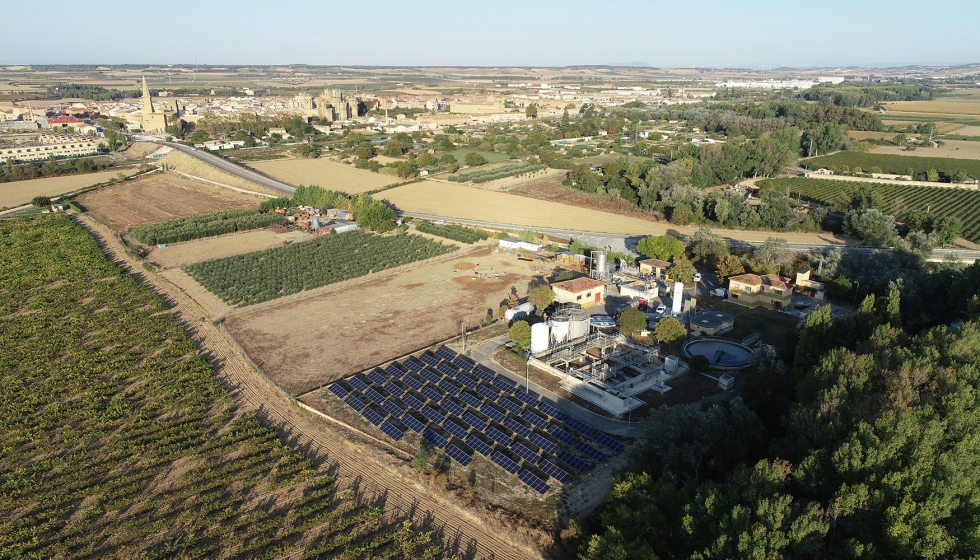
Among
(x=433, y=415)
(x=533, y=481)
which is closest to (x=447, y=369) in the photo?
(x=433, y=415)

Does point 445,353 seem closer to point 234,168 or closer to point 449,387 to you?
point 449,387

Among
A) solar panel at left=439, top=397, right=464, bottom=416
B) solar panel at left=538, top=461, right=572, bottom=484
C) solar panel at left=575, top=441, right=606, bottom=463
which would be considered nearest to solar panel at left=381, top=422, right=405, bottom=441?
solar panel at left=439, top=397, right=464, bottom=416

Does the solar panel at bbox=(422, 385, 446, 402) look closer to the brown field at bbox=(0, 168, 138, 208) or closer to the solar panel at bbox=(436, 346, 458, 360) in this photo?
the solar panel at bbox=(436, 346, 458, 360)

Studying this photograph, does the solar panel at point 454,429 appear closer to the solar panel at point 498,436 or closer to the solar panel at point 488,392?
the solar panel at point 498,436

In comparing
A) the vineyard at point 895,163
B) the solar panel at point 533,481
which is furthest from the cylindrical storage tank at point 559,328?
the vineyard at point 895,163

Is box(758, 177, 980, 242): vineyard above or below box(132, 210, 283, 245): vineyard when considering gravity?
above

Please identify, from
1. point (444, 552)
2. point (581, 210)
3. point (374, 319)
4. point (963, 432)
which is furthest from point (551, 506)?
point (581, 210)
